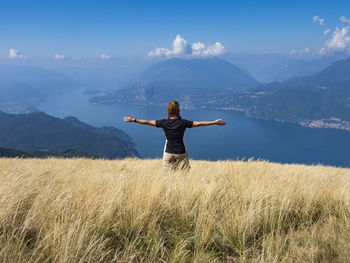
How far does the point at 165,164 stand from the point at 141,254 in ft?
12.2

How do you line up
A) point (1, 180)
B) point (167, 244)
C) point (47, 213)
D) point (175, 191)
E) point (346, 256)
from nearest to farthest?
point (346, 256)
point (167, 244)
point (47, 213)
point (175, 191)
point (1, 180)

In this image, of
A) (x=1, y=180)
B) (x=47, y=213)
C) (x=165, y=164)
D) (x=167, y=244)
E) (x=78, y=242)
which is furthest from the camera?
(x=165, y=164)

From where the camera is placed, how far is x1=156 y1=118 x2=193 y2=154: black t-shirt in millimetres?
5984

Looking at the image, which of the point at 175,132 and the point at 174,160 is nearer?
the point at 175,132

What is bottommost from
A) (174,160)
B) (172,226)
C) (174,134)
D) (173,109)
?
(174,160)

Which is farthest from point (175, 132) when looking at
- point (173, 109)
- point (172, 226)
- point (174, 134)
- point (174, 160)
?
point (172, 226)

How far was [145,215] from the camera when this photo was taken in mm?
2936

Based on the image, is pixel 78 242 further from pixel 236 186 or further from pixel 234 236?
pixel 236 186

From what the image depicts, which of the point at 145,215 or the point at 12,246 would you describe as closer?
the point at 12,246

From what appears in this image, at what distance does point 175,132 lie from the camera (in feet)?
19.7

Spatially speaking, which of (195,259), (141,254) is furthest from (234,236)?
(141,254)

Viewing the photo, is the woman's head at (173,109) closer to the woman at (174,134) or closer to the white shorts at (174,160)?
the woman at (174,134)

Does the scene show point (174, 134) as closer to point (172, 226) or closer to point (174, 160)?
point (174, 160)

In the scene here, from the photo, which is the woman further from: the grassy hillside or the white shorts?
the grassy hillside
